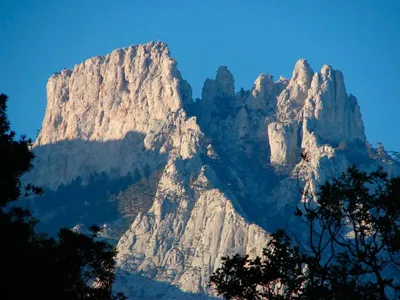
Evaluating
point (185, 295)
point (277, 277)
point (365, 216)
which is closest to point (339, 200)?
point (365, 216)

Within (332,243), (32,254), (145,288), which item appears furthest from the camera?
(145,288)

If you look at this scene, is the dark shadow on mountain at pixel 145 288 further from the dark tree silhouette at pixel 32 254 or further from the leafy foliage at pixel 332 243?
the leafy foliage at pixel 332 243

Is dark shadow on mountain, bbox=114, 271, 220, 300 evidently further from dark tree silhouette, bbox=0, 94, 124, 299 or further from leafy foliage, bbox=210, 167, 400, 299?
leafy foliage, bbox=210, 167, 400, 299

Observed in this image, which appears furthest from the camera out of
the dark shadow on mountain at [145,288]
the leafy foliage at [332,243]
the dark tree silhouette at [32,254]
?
the dark shadow on mountain at [145,288]

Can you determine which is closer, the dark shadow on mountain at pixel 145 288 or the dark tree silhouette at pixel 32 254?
the dark tree silhouette at pixel 32 254

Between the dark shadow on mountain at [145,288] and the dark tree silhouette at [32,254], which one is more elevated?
the dark shadow on mountain at [145,288]

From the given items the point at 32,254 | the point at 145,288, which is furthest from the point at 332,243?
the point at 145,288

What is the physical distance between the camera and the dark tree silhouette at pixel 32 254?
4497cm

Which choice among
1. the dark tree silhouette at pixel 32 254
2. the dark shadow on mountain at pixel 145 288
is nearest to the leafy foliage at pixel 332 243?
the dark tree silhouette at pixel 32 254

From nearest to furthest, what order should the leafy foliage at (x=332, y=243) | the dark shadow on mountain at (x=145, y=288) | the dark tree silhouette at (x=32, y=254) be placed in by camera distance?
the dark tree silhouette at (x=32, y=254)
the leafy foliage at (x=332, y=243)
the dark shadow on mountain at (x=145, y=288)

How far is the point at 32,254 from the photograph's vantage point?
155ft

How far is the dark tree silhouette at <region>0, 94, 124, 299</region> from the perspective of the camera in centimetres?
4497

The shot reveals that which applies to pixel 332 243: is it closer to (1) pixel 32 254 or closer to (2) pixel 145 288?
(1) pixel 32 254

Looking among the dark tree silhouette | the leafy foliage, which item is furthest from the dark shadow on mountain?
the leafy foliage
